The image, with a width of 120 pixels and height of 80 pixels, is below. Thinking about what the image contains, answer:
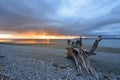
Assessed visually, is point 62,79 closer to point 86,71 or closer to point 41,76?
point 41,76

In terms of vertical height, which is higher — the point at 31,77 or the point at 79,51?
the point at 79,51

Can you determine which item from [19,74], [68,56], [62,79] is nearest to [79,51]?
[68,56]

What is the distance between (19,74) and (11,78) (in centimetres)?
100

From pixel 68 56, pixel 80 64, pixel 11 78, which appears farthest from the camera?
pixel 68 56

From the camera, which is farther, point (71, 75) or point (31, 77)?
point (71, 75)

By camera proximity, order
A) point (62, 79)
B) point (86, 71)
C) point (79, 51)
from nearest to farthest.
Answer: point (62, 79), point (86, 71), point (79, 51)

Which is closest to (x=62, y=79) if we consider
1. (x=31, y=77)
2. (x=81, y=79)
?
(x=81, y=79)

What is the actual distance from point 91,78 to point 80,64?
296 centimetres

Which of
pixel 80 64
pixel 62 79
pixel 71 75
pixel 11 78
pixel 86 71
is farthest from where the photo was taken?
pixel 80 64

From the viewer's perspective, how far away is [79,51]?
15.9 m

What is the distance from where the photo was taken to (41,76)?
33.9 ft

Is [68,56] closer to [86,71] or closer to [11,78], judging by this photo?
[86,71]

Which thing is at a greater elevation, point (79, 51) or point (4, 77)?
point (79, 51)

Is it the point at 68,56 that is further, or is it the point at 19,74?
the point at 68,56
